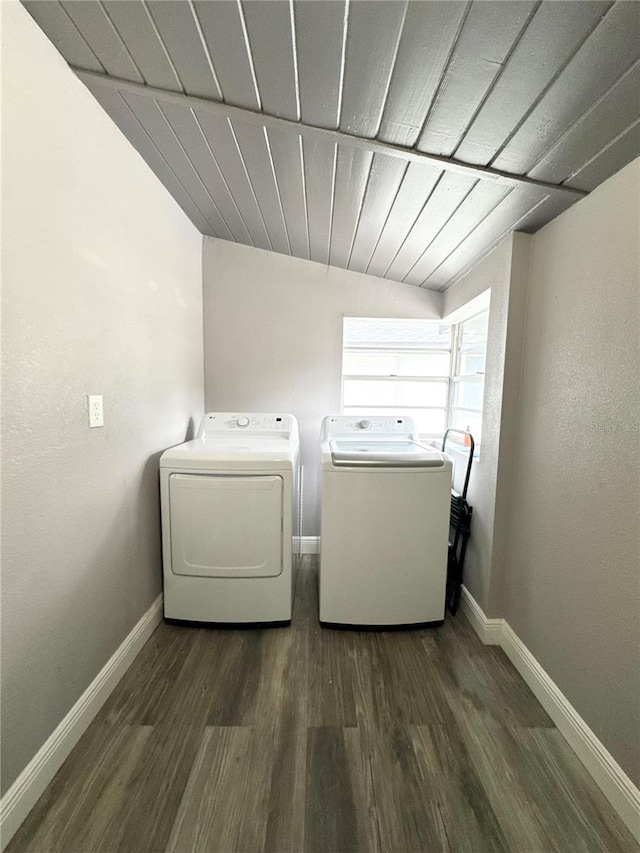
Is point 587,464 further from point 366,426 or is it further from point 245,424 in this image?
point 245,424

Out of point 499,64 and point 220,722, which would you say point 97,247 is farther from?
point 220,722

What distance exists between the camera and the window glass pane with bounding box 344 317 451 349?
2.62m

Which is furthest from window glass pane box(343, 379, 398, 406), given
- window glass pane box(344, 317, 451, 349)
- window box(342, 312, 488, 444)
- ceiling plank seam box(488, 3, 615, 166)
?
ceiling plank seam box(488, 3, 615, 166)

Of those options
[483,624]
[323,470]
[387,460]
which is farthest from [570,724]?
[323,470]

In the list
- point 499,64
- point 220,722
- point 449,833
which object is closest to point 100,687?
point 220,722

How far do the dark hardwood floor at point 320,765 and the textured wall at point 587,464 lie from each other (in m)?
0.27

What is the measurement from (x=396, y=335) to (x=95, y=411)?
7.15 feet

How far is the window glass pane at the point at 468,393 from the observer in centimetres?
217

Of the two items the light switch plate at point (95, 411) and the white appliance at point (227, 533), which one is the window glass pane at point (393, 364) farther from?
the light switch plate at point (95, 411)

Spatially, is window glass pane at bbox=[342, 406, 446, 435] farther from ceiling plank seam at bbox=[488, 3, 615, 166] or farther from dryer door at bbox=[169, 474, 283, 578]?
ceiling plank seam at bbox=[488, 3, 615, 166]

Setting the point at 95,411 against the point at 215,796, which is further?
the point at 95,411

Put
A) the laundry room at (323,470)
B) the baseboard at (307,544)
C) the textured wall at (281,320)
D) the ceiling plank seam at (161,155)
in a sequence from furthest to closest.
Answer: the baseboard at (307,544) → the textured wall at (281,320) → the ceiling plank seam at (161,155) → the laundry room at (323,470)

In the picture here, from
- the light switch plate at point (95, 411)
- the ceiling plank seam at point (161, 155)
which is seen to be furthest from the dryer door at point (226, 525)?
the ceiling plank seam at point (161, 155)

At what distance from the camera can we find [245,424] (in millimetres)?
2164
